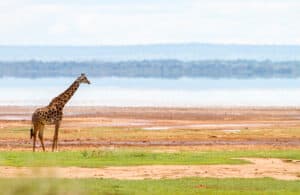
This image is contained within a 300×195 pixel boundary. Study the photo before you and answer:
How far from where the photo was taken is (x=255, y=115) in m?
61.8

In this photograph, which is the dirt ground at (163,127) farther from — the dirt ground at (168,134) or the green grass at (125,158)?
the green grass at (125,158)

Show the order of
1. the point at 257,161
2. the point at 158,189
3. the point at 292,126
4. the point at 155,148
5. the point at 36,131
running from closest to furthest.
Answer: the point at 158,189 → the point at 257,161 → the point at 36,131 → the point at 155,148 → the point at 292,126

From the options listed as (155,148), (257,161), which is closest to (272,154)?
(257,161)

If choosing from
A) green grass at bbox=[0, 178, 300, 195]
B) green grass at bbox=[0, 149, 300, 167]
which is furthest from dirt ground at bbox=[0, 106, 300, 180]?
green grass at bbox=[0, 178, 300, 195]

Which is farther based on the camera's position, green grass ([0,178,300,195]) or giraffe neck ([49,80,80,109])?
giraffe neck ([49,80,80,109])

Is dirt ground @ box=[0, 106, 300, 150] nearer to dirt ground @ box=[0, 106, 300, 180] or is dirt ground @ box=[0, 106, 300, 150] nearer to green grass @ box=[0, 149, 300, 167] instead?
dirt ground @ box=[0, 106, 300, 180]

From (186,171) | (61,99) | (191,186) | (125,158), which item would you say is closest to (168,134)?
(61,99)

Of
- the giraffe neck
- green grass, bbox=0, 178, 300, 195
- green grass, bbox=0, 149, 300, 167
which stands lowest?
green grass, bbox=0, 178, 300, 195

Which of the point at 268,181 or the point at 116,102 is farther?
the point at 116,102

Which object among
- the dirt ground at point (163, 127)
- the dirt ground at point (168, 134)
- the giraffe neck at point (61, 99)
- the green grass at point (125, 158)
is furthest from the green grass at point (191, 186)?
the dirt ground at point (163, 127)

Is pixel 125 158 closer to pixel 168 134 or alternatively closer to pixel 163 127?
pixel 168 134

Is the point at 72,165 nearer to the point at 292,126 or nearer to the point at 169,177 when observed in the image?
the point at 169,177

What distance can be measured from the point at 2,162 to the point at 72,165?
1.73m

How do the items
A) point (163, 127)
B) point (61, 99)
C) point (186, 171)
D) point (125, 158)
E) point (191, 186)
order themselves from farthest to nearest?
point (163, 127)
point (61, 99)
point (125, 158)
point (186, 171)
point (191, 186)
